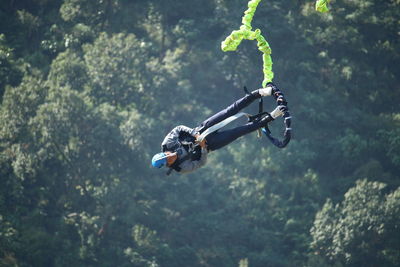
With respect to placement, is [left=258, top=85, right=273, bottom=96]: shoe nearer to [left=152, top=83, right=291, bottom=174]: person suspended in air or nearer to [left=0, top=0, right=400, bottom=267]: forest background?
[left=152, top=83, right=291, bottom=174]: person suspended in air

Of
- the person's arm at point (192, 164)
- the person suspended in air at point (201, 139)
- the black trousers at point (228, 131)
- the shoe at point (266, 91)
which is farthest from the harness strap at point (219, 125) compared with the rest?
the shoe at point (266, 91)

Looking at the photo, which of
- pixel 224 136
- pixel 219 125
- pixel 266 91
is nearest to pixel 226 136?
pixel 224 136

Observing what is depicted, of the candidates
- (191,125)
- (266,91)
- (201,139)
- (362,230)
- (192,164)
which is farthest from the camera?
(191,125)

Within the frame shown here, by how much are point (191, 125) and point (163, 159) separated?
58.8ft

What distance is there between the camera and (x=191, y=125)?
94.7 feet

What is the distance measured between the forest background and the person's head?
12709 mm

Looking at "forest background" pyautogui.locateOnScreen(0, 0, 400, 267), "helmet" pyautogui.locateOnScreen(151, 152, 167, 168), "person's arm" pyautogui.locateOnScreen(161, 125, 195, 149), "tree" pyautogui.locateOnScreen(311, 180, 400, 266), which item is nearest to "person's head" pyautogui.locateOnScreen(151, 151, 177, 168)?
"helmet" pyautogui.locateOnScreen(151, 152, 167, 168)

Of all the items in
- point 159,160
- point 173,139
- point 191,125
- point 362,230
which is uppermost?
point 191,125

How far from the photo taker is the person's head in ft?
35.9


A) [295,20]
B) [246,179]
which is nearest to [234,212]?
[246,179]

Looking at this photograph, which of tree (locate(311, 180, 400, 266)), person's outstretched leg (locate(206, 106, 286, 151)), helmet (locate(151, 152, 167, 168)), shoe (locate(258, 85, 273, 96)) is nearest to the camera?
shoe (locate(258, 85, 273, 96))

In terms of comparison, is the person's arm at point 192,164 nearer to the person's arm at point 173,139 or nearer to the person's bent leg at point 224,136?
the person's bent leg at point 224,136

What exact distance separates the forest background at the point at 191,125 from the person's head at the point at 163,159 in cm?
1271

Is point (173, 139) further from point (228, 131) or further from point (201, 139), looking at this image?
point (228, 131)
